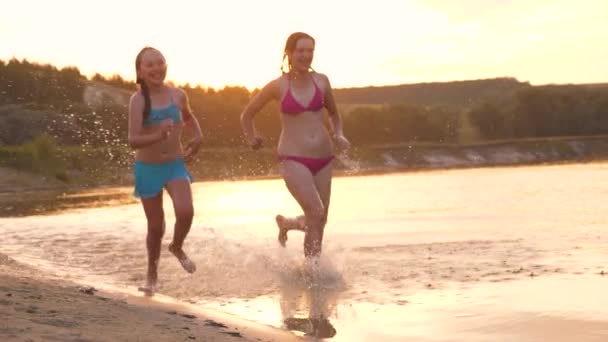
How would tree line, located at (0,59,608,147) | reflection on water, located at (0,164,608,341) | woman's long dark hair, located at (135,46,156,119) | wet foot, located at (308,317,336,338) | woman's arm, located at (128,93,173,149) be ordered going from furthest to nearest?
tree line, located at (0,59,608,147)
woman's long dark hair, located at (135,46,156,119)
woman's arm, located at (128,93,173,149)
reflection on water, located at (0,164,608,341)
wet foot, located at (308,317,336,338)

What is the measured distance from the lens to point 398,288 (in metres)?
7.34

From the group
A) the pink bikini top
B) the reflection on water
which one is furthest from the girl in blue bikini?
the pink bikini top

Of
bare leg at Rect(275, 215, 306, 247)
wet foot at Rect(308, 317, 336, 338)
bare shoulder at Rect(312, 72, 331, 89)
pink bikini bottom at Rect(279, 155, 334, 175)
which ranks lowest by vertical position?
wet foot at Rect(308, 317, 336, 338)

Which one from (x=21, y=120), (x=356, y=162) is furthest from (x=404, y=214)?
(x=21, y=120)

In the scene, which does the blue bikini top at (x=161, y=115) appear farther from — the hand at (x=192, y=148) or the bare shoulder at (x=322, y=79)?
the bare shoulder at (x=322, y=79)

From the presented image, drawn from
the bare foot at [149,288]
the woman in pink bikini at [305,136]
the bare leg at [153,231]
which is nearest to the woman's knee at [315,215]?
the woman in pink bikini at [305,136]

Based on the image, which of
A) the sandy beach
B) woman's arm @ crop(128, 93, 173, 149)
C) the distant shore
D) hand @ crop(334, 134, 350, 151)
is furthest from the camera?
the distant shore

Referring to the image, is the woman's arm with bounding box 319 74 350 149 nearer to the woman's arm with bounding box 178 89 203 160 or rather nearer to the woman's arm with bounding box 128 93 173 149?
the woman's arm with bounding box 178 89 203 160

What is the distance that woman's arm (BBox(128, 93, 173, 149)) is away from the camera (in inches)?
268

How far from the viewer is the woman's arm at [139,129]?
268 inches

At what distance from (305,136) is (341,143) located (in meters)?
0.35

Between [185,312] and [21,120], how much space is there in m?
48.7

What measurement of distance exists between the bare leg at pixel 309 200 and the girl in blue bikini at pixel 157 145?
3.54ft

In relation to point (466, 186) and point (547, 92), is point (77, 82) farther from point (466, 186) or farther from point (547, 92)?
point (466, 186)
